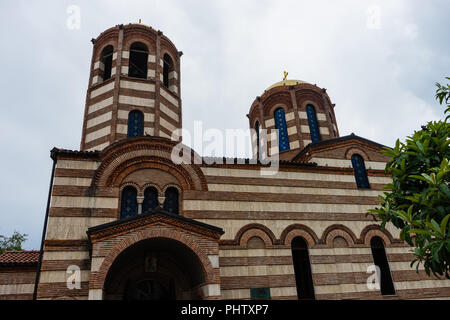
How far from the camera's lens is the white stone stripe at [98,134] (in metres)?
12.3

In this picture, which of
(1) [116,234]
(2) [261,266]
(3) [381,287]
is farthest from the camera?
(3) [381,287]

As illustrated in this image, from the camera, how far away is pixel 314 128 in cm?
1780

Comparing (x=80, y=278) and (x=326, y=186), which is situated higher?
(x=326, y=186)

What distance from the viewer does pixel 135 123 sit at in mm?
12781

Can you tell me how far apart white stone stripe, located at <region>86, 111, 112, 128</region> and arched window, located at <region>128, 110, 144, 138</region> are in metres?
0.77

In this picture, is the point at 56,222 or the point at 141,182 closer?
the point at 56,222

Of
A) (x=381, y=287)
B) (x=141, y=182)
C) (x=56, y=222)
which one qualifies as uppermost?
(x=141, y=182)

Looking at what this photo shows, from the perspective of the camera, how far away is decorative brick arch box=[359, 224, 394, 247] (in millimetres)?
11969

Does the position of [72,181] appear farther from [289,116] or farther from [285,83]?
[285,83]
